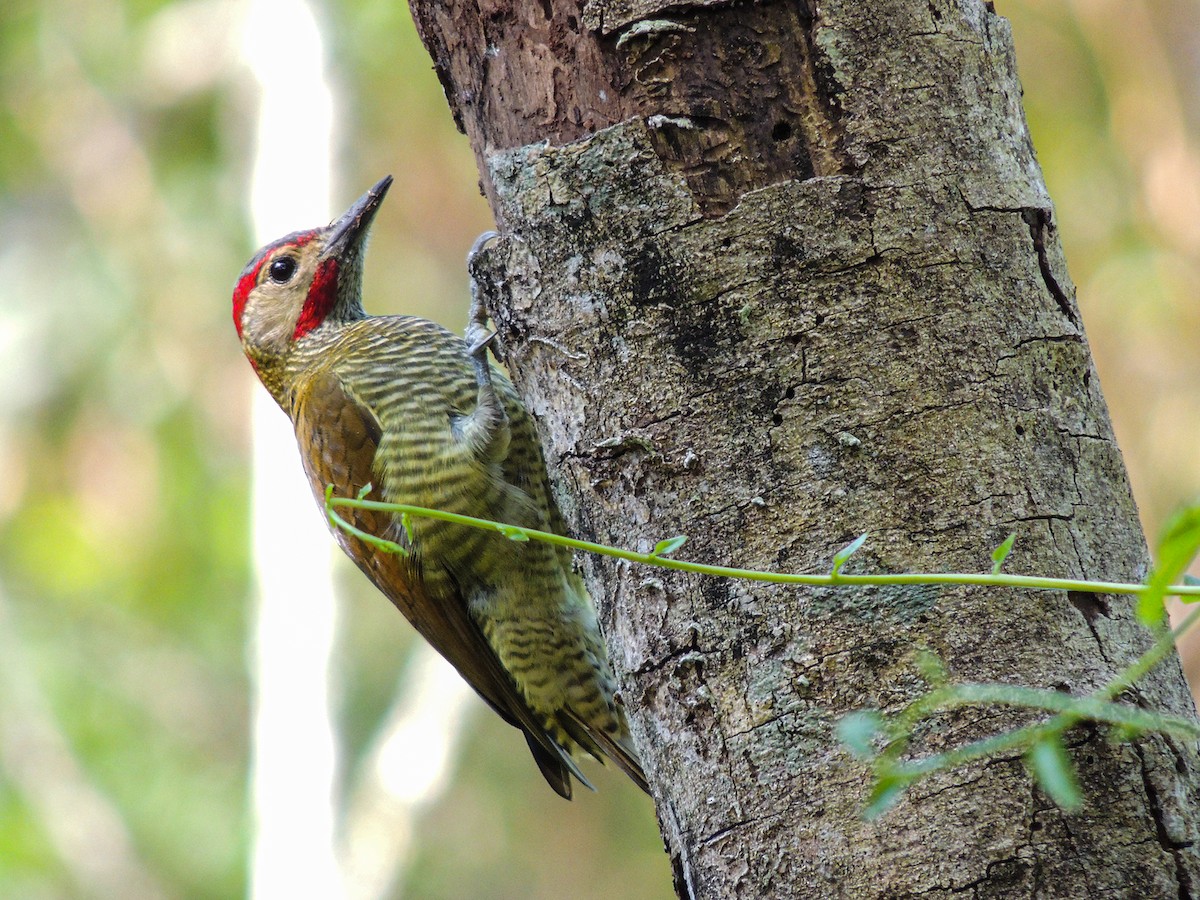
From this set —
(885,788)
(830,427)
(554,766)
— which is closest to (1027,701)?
(885,788)

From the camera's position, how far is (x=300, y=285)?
12.0 feet

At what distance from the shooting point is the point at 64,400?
8742mm

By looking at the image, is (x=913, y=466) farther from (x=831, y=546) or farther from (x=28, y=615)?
(x=28, y=615)

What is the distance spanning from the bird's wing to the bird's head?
0.39 m

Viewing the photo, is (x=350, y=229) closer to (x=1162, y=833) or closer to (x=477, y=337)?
(x=477, y=337)

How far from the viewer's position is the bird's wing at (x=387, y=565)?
123 inches

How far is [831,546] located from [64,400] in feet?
27.3

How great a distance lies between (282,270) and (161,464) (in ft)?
18.3

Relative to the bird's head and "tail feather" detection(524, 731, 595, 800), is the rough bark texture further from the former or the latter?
the bird's head

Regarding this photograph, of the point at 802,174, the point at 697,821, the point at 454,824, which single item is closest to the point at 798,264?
the point at 802,174

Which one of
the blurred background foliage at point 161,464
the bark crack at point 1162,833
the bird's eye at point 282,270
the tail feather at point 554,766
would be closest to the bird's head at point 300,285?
the bird's eye at point 282,270

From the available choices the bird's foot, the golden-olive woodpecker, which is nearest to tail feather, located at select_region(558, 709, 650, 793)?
the golden-olive woodpecker

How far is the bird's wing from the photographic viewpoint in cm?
313

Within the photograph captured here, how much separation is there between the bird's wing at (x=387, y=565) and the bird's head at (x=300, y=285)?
1.28 ft
